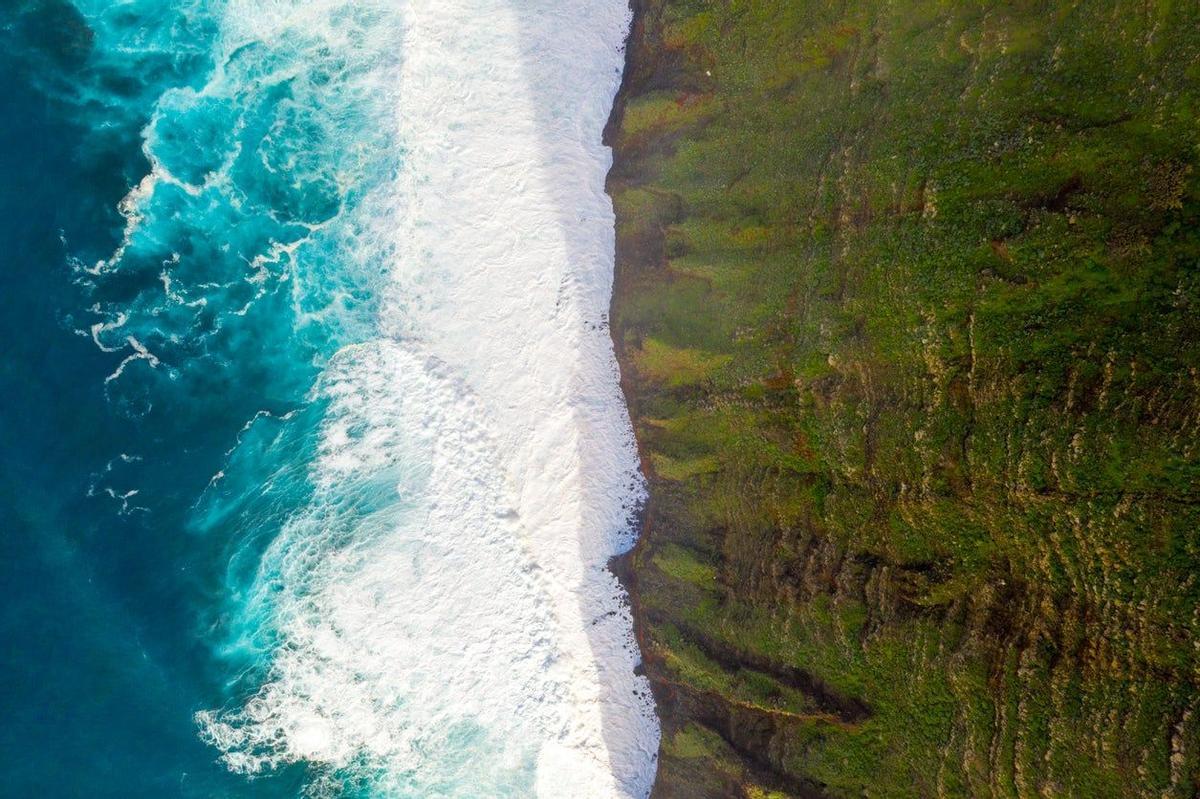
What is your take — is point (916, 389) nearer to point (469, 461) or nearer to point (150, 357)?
point (469, 461)

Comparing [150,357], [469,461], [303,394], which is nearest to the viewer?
[469,461]

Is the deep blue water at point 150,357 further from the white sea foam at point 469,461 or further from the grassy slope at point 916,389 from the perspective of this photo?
the grassy slope at point 916,389

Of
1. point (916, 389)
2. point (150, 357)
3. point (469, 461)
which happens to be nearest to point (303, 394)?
point (150, 357)

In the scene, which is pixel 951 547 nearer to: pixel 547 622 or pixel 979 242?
pixel 979 242

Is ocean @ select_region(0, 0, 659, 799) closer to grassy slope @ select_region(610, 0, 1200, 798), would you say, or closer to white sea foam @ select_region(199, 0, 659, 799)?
white sea foam @ select_region(199, 0, 659, 799)

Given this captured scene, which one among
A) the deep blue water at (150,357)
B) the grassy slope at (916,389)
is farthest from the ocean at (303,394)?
the grassy slope at (916,389)
